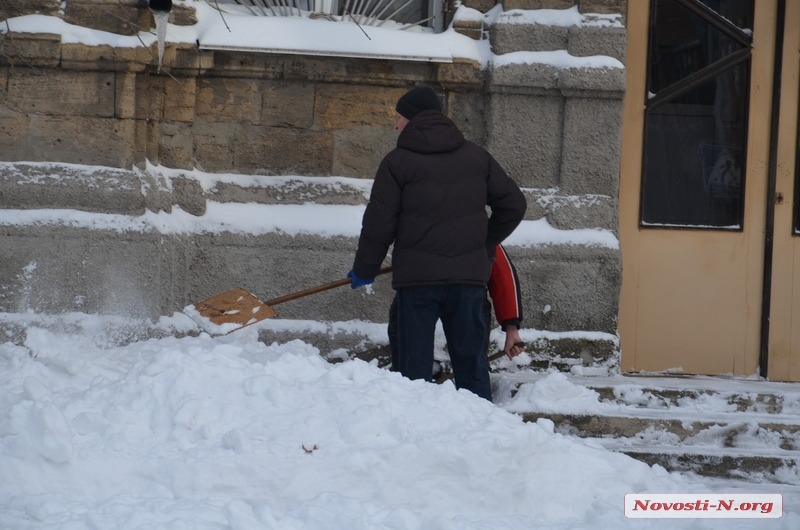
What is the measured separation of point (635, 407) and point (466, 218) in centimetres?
152

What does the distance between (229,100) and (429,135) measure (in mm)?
1800

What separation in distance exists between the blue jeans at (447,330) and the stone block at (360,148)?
1.48 metres

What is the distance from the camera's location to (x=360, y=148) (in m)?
6.77

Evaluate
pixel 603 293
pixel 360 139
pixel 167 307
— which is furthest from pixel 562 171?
pixel 167 307

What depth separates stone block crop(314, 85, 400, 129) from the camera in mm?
6727

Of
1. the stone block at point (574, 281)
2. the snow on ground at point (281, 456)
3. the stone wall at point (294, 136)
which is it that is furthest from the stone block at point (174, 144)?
the stone block at point (574, 281)

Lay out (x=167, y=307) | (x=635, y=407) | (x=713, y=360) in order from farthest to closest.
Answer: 1. (x=713, y=360)
2. (x=167, y=307)
3. (x=635, y=407)

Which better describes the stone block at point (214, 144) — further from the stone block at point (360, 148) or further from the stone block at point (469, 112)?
the stone block at point (469, 112)

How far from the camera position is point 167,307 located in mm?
6527

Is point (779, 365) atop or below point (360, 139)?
below

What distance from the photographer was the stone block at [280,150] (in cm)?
673

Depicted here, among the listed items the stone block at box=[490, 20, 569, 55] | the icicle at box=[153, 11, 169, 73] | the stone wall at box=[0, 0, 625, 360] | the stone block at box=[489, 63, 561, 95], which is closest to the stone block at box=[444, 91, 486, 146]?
the stone wall at box=[0, 0, 625, 360]

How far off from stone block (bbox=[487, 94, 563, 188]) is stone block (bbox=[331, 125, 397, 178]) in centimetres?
65

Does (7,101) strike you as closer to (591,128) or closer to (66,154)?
(66,154)
